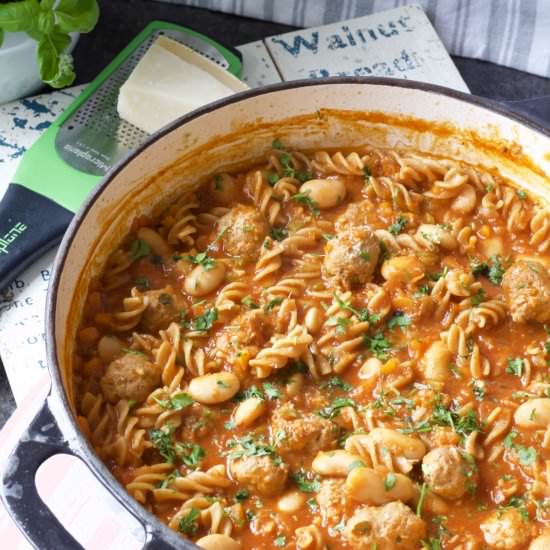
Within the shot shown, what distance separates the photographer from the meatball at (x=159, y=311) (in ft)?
14.4

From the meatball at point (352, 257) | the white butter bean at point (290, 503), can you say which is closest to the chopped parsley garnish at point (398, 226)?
the meatball at point (352, 257)

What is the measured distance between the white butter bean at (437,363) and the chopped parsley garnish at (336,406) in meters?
0.35

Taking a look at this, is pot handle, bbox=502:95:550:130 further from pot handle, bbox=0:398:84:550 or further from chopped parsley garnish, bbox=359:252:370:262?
pot handle, bbox=0:398:84:550

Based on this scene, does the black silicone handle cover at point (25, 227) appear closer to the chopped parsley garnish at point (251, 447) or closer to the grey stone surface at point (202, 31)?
the grey stone surface at point (202, 31)

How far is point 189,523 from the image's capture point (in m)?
3.83

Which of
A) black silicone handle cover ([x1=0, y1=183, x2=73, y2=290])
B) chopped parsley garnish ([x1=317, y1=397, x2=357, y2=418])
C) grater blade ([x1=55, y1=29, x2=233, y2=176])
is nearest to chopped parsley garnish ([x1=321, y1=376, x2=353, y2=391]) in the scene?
chopped parsley garnish ([x1=317, y1=397, x2=357, y2=418])

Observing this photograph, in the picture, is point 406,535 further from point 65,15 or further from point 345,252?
point 65,15

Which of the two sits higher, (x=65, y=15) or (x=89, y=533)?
(x=65, y=15)

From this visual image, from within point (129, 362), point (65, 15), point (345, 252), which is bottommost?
point (129, 362)

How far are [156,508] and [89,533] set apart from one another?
50cm

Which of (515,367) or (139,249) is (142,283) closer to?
(139,249)

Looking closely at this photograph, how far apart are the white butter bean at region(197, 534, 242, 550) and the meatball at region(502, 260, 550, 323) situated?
1.60 metres

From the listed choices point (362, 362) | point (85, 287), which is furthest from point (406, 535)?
point (85, 287)

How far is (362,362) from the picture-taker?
434 cm
